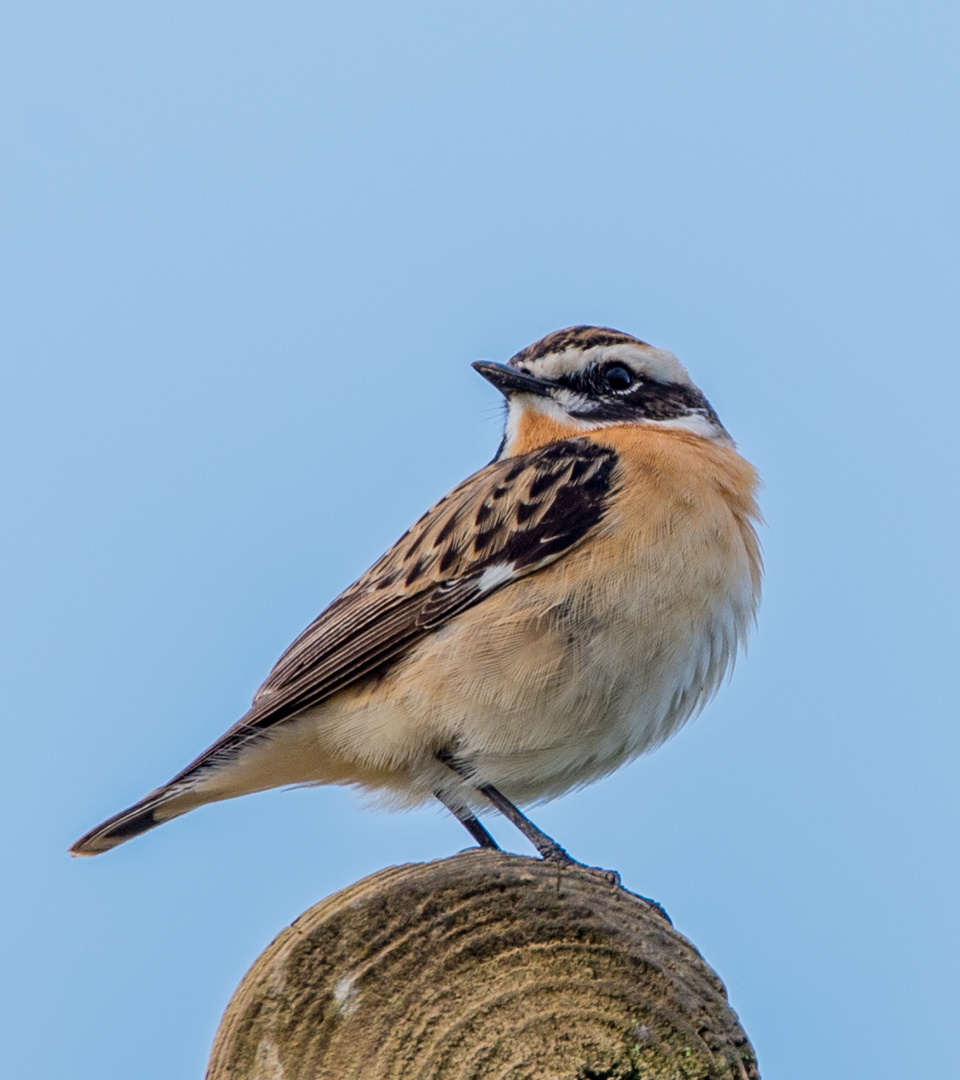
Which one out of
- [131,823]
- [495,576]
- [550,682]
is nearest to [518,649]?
[550,682]

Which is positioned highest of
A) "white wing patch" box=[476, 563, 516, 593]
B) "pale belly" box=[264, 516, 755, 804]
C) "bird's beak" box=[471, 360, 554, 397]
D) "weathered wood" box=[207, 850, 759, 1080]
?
"bird's beak" box=[471, 360, 554, 397]

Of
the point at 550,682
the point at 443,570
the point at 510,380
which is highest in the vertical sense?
the point at 510,380

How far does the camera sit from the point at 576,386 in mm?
9961

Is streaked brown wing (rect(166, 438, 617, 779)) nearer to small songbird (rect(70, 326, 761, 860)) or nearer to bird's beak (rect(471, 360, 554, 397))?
small songbird (rect(70, 326, 761, 860))

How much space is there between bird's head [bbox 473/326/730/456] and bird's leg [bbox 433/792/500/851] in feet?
8.71

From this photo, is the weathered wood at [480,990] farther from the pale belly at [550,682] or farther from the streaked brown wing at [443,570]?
the streaked brown wing at [443,570]

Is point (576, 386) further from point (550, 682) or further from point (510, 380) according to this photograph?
point (550, 682)

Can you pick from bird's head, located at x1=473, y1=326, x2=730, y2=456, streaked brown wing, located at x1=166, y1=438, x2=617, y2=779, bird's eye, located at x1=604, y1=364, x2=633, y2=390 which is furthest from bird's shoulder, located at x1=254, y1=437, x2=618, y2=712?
bird's eye, located at x1=604, y1=364, x2=633, y2=390

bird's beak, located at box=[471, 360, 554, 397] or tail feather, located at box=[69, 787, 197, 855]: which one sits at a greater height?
bird's beak, located at box=[471, 360, 554, 397]

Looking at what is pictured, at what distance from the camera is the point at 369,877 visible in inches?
184

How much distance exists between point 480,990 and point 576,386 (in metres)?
5.99

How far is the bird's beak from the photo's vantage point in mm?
9672

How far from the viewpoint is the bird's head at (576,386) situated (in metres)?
9.88

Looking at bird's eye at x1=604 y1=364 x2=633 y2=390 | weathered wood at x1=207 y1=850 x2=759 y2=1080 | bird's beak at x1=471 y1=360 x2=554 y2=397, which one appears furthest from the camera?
bird's eye at x1=604 y1=364 x2=633 y2=390
